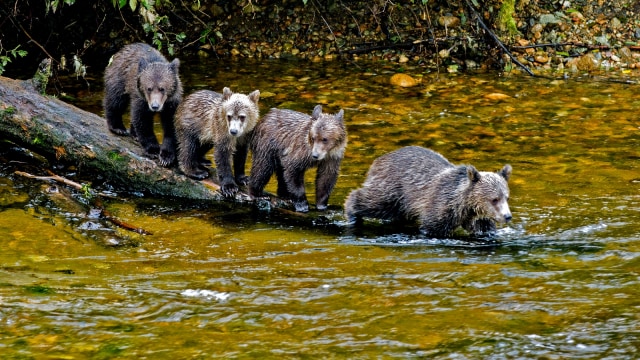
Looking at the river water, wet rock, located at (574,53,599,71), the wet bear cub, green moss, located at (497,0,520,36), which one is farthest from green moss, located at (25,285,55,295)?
wet rock, located at (574,53,599,71)

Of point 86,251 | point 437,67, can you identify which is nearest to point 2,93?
point 86,251

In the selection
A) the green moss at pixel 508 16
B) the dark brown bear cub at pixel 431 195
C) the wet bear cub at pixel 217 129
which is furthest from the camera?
the green moss at pixel 508 16

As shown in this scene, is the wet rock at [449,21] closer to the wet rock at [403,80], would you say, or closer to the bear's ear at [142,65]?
the wet rock at [403,80]

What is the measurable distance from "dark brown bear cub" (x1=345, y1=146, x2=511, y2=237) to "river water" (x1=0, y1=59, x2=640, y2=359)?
0.67 feet

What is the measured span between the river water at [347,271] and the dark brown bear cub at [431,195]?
20 centimetres

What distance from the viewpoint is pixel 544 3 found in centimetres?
1611

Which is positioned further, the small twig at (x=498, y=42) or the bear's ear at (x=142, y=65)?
the small twig at (x=498, y=42)

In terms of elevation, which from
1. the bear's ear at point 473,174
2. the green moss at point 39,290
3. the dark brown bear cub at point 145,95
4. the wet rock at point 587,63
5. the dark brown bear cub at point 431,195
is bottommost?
the green moss at point 39,290

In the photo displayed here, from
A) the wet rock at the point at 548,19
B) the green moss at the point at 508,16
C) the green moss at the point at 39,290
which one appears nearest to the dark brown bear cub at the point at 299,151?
the green moss at the point at 39,290

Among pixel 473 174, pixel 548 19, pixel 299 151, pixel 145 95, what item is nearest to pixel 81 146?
pixel 145 95

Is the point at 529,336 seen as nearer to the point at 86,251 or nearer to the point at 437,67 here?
the point at 86,251

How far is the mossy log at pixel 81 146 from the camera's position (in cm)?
927

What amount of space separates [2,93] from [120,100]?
4.44ft

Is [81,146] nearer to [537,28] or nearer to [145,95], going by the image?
[145,95]
